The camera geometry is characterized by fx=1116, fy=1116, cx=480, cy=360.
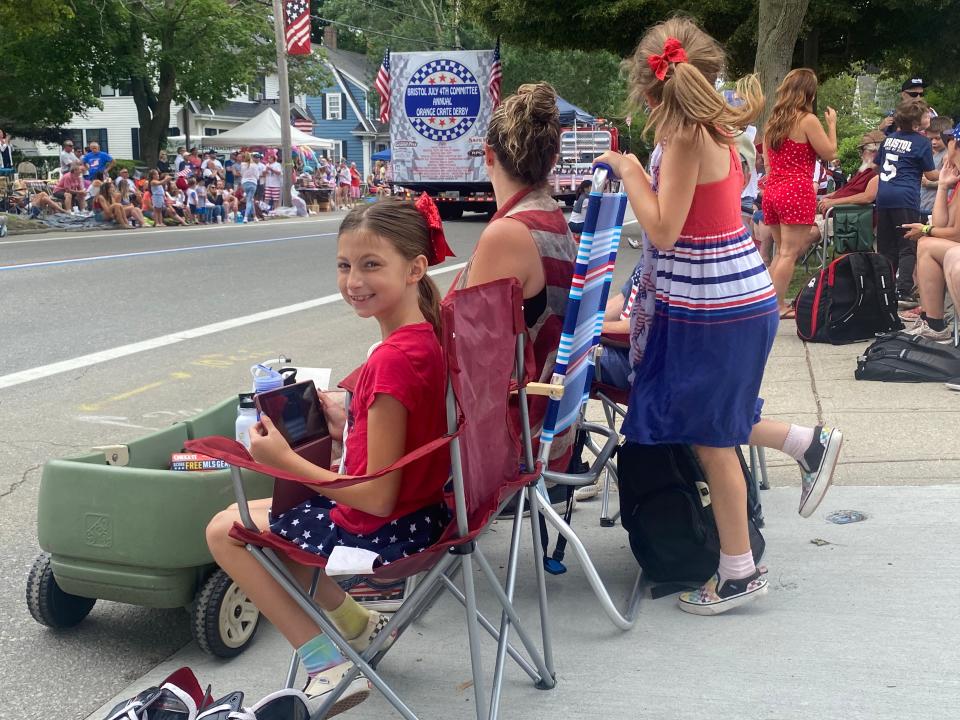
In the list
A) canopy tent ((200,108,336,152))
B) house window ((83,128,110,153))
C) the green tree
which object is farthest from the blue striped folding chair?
house window ((83,128,110,153))

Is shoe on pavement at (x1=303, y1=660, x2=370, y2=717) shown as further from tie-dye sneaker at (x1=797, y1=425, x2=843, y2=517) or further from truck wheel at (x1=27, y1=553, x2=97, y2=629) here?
tie-dye sneaker at (x1=797, y1=425, x2=843, y2=517)

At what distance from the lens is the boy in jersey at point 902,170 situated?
9.12 meters

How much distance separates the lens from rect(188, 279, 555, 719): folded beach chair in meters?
2.46

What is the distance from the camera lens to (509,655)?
301 centimetres

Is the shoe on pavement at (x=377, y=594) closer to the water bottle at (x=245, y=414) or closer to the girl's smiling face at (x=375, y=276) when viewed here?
the water bottle at (x=245, y=414)

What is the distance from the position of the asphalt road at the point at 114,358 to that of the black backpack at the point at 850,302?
3.23 meters

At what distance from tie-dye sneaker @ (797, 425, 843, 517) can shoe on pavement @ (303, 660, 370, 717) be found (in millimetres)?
1769

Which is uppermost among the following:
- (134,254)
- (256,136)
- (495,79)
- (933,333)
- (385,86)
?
(495,79)

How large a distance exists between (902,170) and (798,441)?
613 cm

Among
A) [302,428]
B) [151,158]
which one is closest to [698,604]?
[302,428]

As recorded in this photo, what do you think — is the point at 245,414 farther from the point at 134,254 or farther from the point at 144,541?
the point at 134,254

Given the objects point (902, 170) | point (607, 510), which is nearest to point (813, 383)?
point (607, 510)

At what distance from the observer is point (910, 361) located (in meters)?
6.47

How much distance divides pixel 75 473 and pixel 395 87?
23.0 meters
